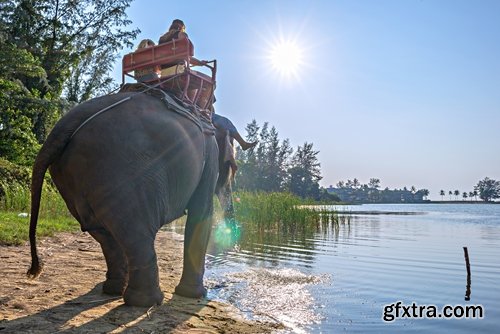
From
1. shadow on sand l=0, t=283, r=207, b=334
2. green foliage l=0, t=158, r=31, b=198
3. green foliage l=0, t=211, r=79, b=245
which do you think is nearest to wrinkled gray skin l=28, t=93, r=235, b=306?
shadow on sand l=0, t=283, r=207, b=334

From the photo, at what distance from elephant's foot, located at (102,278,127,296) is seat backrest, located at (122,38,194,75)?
234 cm

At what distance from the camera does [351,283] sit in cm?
729

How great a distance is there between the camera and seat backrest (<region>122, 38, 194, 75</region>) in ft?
17.0

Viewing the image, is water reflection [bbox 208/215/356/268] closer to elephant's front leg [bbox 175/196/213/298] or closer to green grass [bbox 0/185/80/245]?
elephant's front leg [bbox 175/196/213/298]

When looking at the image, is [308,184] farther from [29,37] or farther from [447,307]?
[447,307]

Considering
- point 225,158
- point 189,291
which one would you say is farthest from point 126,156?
point 225,158

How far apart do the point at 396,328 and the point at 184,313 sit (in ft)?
6.75

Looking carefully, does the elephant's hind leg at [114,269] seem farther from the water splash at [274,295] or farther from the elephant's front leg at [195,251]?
the water splash at [274,295]

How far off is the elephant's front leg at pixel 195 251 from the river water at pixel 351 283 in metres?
0.46

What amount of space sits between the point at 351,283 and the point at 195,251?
120 inches

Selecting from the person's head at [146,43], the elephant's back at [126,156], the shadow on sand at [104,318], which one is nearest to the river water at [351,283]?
the shadow on sand at [104,318]

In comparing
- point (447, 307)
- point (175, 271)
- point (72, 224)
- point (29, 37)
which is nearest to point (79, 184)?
point (175, 271)

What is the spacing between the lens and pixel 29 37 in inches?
891

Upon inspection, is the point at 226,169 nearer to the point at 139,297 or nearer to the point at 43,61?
the point at 139,297
